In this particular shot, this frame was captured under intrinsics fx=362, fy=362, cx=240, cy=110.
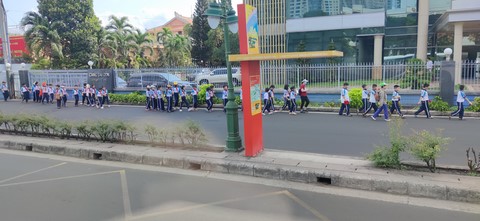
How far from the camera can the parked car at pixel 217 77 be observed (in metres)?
21.2

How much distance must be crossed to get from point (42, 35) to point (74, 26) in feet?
11.9

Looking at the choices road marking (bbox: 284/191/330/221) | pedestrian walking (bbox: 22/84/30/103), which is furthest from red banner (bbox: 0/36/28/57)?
road marking (bbox: 284/191/330/221)

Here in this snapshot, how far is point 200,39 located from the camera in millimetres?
43625

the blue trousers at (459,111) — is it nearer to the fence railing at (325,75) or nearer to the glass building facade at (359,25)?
the fence railing at (325,75)

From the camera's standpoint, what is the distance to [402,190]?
19.9 feet

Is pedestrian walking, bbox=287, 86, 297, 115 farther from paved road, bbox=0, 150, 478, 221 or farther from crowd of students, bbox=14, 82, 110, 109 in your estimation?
crowd of students, bbox=14, 82, 110, 109

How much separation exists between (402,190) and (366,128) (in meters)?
5.95

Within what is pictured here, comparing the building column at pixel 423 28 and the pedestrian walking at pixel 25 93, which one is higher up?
the building column at pixel 423 28

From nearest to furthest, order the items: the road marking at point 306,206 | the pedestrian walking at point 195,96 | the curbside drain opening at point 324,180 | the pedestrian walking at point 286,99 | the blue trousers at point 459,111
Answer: the road marking at point 306,206, the curbside drain opening at point 324,180, the blue trousers at point 459,111, the pedestrian walking at point 286,99, the pedestrian walking at point 195,96

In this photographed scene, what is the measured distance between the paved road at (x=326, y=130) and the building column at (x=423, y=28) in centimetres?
1436

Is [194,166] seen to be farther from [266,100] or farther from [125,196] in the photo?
[266,100]

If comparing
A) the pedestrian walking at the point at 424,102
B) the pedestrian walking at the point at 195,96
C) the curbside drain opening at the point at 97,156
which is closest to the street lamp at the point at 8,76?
the pedestrian walking at the point at 195,96

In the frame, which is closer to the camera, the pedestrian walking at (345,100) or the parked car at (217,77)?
the pedestrian walking at (345,100)

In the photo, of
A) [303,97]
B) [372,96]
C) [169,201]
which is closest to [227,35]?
[169,201]
